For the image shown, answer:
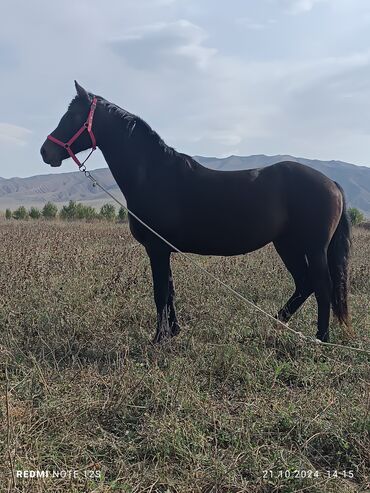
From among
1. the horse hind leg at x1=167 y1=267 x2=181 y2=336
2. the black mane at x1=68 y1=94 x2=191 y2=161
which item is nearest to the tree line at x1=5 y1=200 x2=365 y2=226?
the black mane at x1=68 y1=94 x2=191 y2=161

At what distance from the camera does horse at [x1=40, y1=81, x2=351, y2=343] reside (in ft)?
12.9

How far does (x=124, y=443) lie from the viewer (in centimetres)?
239

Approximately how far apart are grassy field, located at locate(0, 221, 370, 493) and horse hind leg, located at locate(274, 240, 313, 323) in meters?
0.19

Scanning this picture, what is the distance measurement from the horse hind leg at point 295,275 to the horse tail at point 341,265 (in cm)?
30

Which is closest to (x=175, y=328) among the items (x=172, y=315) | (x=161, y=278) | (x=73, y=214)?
(x=172, y=315)

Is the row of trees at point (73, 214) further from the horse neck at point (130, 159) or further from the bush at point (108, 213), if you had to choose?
the horse neck at point (130, 159)

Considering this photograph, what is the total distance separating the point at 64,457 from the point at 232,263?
197 inches

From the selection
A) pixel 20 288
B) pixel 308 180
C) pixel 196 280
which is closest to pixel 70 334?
pixel 20 288

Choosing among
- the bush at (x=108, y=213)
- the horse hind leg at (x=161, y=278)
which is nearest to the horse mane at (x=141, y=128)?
the horse hind leg at (x=161, y=278)

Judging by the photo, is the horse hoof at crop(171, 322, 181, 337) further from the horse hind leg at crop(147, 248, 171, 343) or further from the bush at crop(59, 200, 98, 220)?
the bush at crop(59, 200, 98, 220)

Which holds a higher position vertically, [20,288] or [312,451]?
[20,288]

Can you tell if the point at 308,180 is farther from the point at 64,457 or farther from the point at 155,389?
the point at 64,457

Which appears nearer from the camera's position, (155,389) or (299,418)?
(299,418)

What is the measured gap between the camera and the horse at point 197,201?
3936 mm
